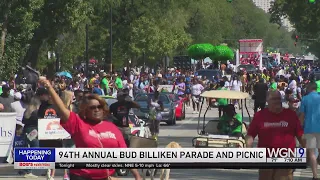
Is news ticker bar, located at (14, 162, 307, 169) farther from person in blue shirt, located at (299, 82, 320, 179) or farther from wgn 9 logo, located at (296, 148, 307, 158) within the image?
person in blue shirt, located at (299, 82, 320, 179)

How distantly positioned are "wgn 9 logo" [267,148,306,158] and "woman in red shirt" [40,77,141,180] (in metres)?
1.52

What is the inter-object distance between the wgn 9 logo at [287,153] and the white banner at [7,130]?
10.5 metres

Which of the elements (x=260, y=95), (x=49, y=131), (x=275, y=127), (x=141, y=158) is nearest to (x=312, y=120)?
(x=49, y=131)

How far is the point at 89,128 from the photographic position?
894 cm

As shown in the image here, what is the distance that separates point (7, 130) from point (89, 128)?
36.5 feet

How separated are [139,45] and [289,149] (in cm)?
5470

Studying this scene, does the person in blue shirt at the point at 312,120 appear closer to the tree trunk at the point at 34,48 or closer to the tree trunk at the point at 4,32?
the tree trunk at the point at 4,32

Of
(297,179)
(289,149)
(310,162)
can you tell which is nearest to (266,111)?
(289,149)

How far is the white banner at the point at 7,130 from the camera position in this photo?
19.6 m

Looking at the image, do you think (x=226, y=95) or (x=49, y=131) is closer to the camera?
(x=49, y=131)

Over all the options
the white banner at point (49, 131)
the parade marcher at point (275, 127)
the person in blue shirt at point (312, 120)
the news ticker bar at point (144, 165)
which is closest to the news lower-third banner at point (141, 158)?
the news ticker bar at point (144, 165)

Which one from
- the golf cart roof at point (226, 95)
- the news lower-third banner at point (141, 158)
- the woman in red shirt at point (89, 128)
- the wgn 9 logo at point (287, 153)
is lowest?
the golf cart roof at point (226, 95)

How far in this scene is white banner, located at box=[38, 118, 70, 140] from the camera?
1775 centimetres

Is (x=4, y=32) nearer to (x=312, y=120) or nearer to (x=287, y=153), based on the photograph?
(x=312, y=120)
